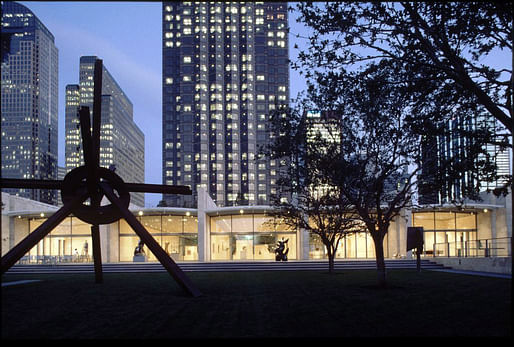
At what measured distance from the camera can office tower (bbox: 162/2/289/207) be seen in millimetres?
133750

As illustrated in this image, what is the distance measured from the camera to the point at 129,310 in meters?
9.27

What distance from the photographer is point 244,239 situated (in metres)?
42.7

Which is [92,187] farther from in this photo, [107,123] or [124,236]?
[107,123]

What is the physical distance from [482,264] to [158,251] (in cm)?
1801

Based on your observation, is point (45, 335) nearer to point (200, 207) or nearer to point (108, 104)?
point (200, 207)

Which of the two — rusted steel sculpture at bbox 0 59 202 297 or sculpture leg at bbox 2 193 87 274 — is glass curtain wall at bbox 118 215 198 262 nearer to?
rusted steel sculpture at bbox 0 59 202 297

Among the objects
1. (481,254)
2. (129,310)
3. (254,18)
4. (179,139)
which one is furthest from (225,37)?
(129,310)

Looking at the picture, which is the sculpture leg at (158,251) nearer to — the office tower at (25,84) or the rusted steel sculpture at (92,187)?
the rusted steel sculpture at (92,187)

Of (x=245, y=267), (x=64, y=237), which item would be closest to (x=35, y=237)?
(x=245, y=267)

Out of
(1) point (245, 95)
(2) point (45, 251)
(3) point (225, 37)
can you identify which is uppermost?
(3) point (225, 37)

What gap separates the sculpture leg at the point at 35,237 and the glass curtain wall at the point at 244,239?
1128 inches

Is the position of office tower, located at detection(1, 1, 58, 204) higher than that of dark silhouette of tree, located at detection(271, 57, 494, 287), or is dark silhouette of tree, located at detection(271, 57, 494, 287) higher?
office tower, located at detection(1, 1, 58, 204)

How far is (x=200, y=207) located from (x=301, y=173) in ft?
81.0

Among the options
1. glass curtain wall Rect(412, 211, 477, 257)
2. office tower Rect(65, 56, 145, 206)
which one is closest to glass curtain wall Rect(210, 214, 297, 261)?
glass curtain wall Rect(412, 211, 477, 257)
